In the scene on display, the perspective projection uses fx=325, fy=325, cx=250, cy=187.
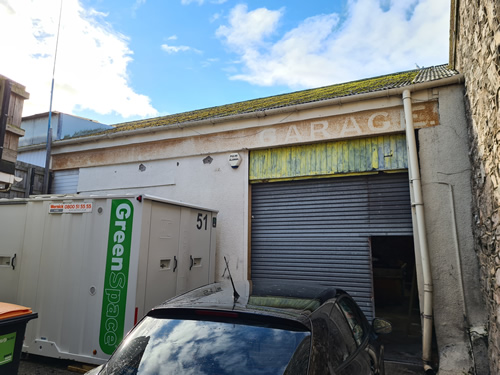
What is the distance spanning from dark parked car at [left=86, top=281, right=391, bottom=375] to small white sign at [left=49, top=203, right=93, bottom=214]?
130 inches

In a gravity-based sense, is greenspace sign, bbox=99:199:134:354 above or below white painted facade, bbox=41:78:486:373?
below

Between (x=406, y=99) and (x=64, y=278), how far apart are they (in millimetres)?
6784

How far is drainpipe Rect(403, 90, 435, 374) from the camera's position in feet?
17.6

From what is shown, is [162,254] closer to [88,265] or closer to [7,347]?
[88,265]

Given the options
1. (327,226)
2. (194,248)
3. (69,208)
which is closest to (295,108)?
(327,226)

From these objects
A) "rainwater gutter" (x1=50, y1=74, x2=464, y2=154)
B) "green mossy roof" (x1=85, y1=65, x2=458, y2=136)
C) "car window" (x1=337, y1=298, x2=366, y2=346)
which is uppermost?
"green mossy roof" (x1=85, y1=65, x2=458, y2=136)

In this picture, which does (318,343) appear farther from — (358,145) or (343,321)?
(358,145)

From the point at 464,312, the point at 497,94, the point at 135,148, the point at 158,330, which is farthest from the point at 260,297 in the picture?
the point at 135,148

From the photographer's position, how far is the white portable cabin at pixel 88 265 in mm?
4848

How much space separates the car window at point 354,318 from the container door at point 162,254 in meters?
3.10

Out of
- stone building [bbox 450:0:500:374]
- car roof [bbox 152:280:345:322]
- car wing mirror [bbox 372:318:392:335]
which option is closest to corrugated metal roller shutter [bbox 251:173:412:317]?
stone building [bbox 450:0:500:374]

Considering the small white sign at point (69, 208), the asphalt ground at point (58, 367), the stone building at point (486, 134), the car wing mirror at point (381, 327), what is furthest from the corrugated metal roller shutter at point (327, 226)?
the small white sign at point (69, 208)

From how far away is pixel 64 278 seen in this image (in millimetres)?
5230

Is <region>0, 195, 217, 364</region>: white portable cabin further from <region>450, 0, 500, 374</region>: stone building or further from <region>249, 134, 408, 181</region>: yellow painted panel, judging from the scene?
<region>450, 0, 500, 374</region>: stone building
